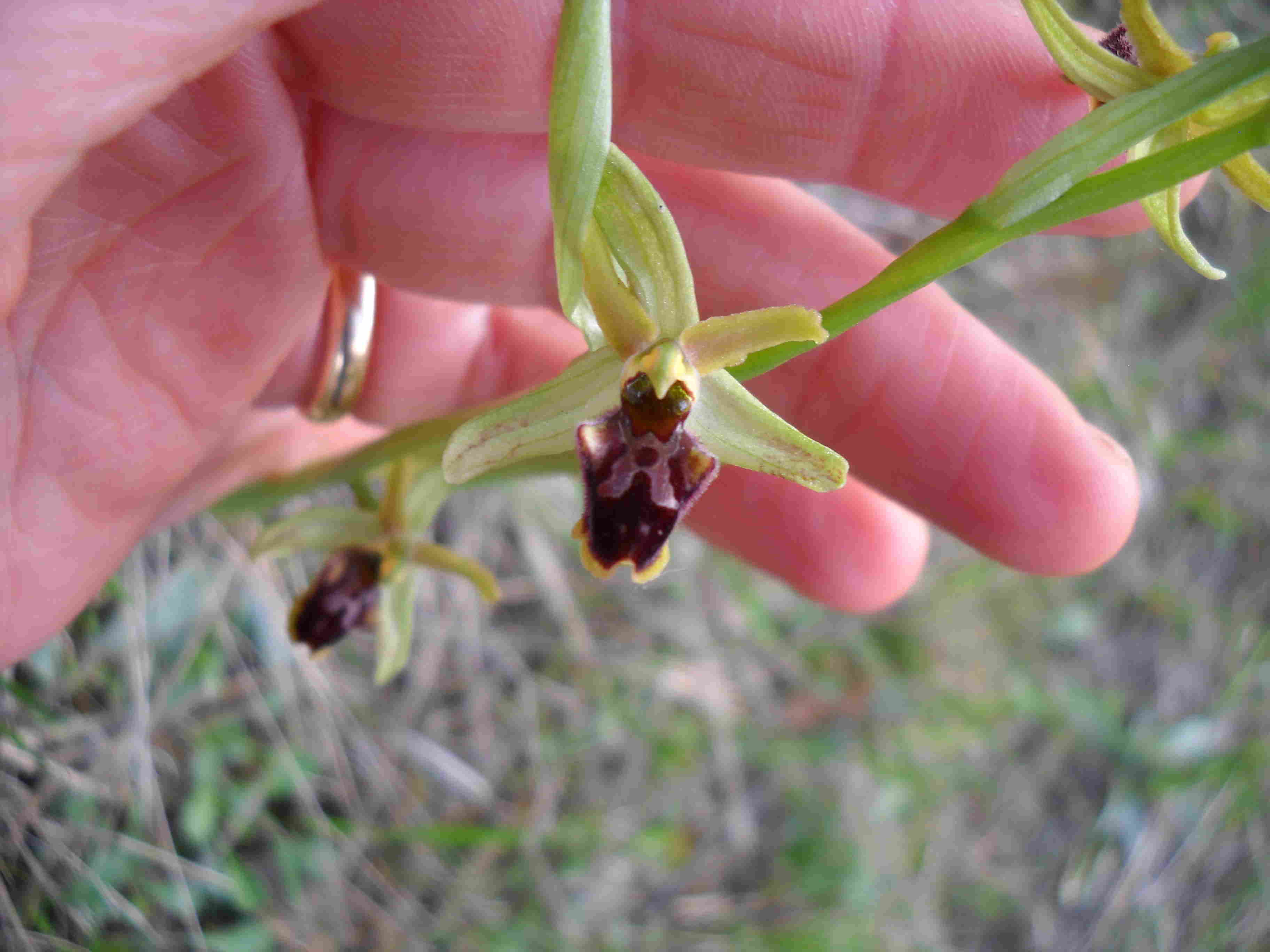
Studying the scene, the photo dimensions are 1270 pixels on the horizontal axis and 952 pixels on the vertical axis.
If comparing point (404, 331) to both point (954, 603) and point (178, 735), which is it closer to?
point (178, 735)

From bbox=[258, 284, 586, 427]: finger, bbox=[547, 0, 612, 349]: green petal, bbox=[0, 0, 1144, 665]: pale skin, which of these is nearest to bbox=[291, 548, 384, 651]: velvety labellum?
bbox=[0, 0, 1144, 665]: pale skin

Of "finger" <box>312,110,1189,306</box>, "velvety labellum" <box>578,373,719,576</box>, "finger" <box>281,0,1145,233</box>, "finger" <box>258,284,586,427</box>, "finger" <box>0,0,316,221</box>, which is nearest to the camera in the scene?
"finger" <box>0,0,316,221</box>

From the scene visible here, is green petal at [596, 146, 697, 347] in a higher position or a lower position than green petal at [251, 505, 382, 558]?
higher

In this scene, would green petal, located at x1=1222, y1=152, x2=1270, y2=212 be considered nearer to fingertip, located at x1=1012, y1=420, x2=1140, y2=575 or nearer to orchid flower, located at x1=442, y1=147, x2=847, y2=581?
fingertip, located at x1=1012, y1=420, x2=1140, y2=575

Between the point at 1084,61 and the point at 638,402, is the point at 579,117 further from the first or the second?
the point at 1084,61

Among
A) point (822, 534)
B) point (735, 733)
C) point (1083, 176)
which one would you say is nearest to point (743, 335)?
point (1083, 176)

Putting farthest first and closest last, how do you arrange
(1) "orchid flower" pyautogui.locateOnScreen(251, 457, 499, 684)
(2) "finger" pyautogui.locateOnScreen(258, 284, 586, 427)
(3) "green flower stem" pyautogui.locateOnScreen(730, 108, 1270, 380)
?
(2) "finger" pyautogui.locateOnScreen(258, 284, 586, 427), (1) "orchid flower" pyautogui.locateOnScreen(251, 457, 499, 684), (3) "green flower stem" pyautogui.locateOnScreen(730, 108, 1270, 380)
